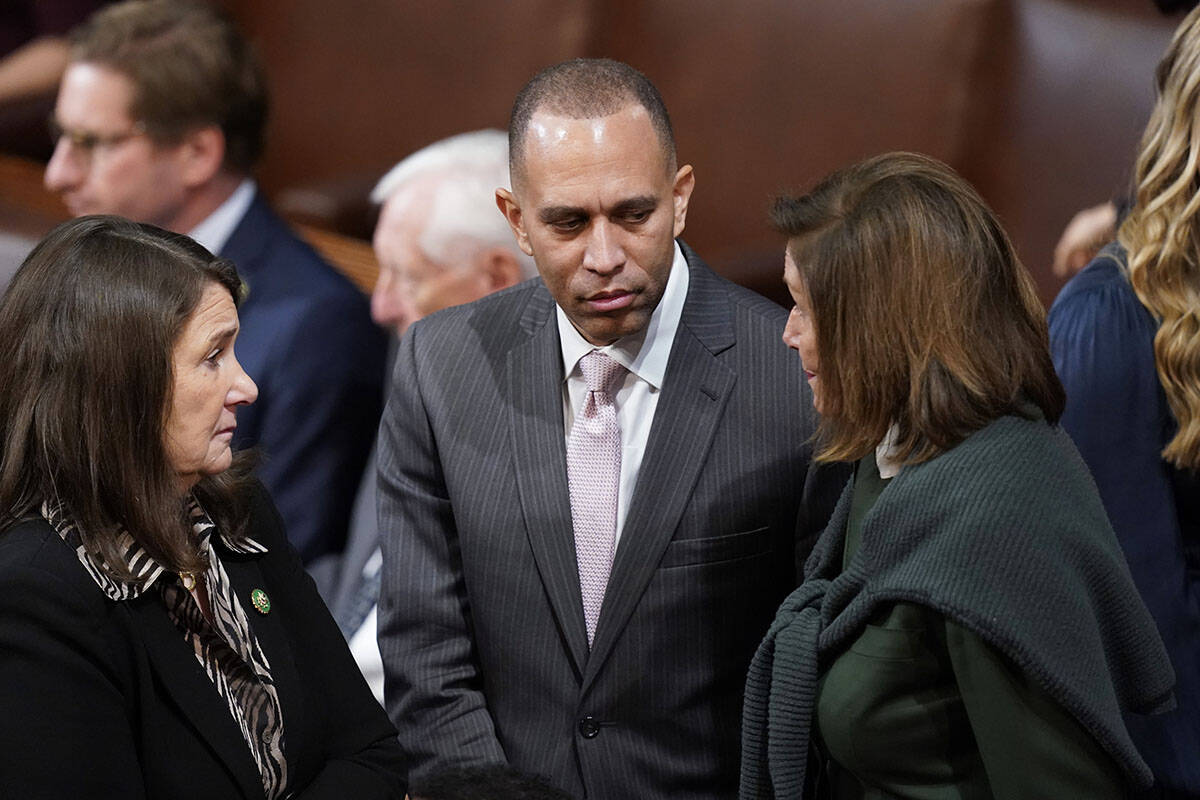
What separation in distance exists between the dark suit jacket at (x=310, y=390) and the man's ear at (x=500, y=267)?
1.36ft

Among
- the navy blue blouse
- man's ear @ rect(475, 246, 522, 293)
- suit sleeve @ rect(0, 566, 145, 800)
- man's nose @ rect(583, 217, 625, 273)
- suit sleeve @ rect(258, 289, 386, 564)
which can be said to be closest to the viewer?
suit sleeve @ rect(0, 566, 145, 800)

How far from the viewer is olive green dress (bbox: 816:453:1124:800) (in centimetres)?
155

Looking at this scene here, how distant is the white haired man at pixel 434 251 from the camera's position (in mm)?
2805

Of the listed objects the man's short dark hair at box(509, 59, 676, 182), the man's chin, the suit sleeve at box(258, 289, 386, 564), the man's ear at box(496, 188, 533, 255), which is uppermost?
the man's short dark hair at box(509, 59, 676, 182)

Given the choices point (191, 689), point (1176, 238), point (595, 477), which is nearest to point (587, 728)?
point (595, 477)

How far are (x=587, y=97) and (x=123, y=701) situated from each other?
34.7 inches

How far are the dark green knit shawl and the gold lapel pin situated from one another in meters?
0.58

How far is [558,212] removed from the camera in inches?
73.1

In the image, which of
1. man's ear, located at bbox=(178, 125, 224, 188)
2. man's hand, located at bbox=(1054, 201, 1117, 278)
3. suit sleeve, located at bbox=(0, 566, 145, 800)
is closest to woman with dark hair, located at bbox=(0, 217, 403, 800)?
suit sleeve, located at bbox=(0, 566, 145, 800)

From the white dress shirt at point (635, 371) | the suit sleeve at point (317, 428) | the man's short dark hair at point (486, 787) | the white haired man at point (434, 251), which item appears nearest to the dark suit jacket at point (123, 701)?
the man's short dark hair at point (486, 787)

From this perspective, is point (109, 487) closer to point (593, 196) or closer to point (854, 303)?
point (593, 196)

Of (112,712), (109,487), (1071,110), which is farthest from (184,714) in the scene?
(1071,110)

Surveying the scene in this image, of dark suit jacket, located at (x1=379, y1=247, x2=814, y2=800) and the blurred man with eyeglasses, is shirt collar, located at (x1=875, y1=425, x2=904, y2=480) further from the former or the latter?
the blurred man with eyeglasses

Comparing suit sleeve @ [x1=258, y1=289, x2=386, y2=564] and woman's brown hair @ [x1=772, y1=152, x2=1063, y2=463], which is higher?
woman's brown hair @ [x1=772, y1=152, x2=1063, y2=463]
